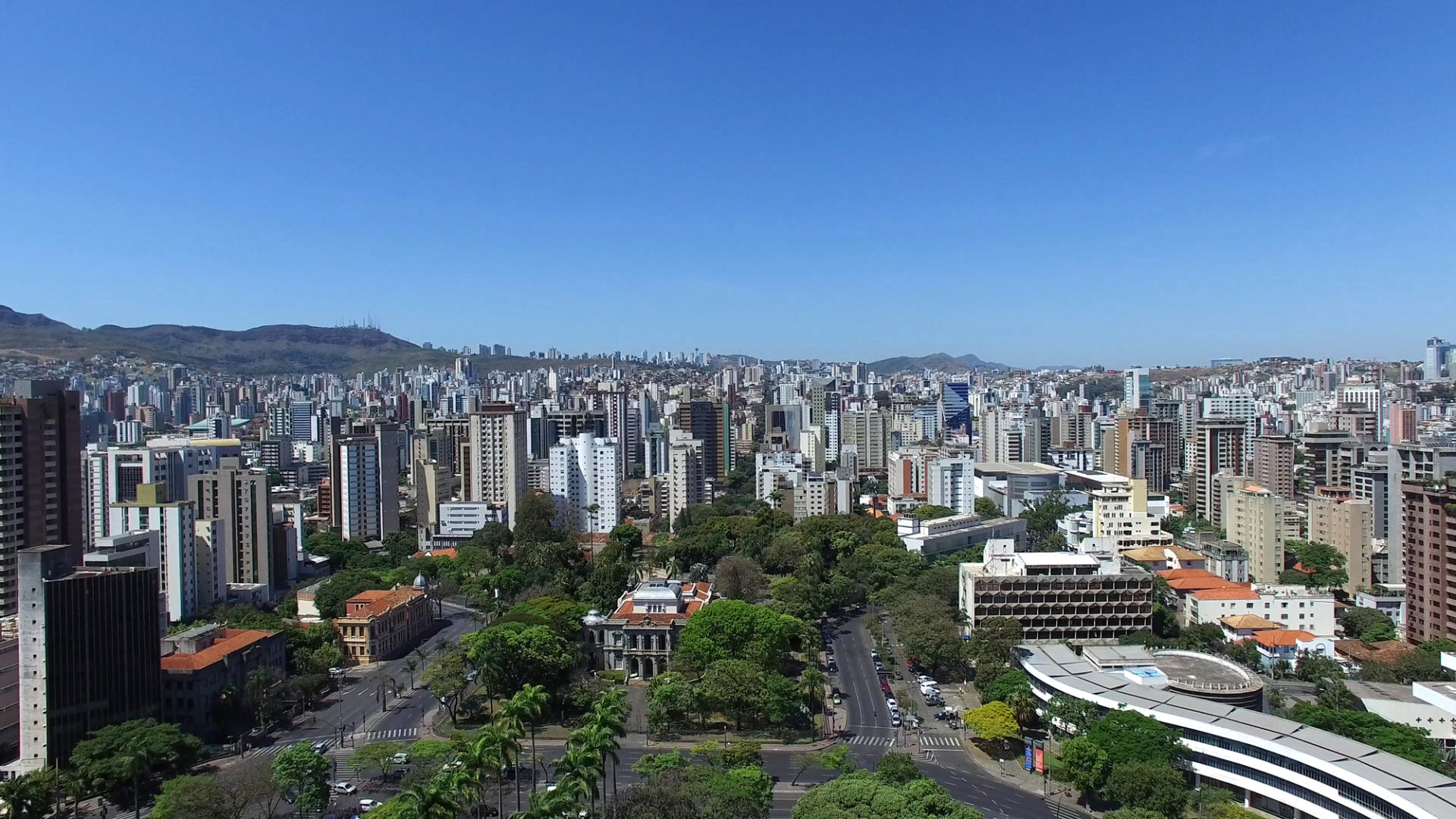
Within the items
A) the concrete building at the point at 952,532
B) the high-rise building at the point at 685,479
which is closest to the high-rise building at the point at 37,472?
the concrete building at the point at 952,532

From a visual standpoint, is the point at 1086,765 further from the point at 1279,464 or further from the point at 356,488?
the point at 1279,464

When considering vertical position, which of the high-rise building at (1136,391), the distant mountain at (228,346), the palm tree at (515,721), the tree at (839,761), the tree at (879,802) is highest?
the distant mountain at (228,346)

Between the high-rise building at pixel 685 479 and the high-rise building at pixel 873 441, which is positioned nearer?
the high-rise building at pixel 685 479

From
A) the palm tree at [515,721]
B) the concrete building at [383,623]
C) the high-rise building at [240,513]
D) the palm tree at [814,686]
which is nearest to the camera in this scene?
the palm tree at [515,721]

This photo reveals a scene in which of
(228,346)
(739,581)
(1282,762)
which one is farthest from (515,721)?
(228,346)

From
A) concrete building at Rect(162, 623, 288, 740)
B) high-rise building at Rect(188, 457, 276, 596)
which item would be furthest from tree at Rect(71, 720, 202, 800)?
high-rise building at Rect(188, 457, 276, 596)

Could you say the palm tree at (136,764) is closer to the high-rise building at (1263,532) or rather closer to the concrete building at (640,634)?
the concrete building at (640,634)

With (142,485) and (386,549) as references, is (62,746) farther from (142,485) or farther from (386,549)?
(386,549)

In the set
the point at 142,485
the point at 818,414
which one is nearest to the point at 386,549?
the point at 142,485
